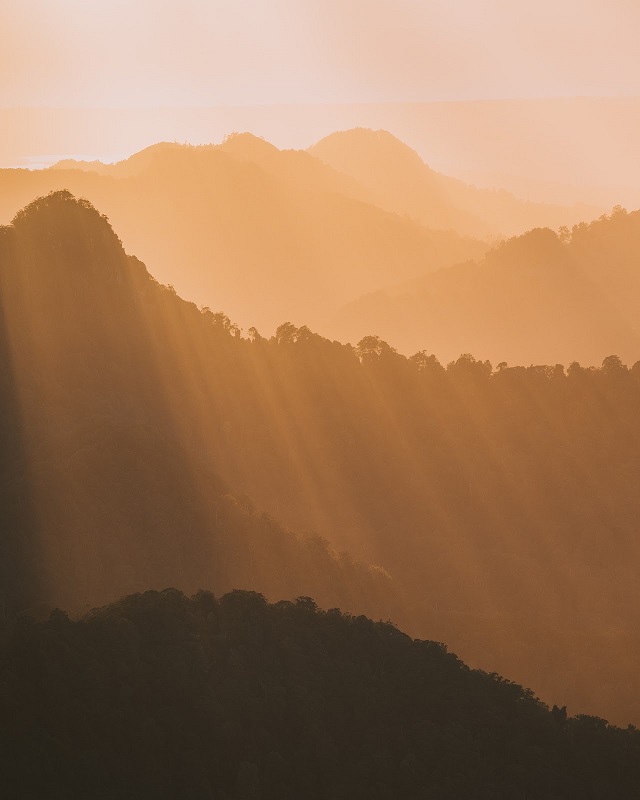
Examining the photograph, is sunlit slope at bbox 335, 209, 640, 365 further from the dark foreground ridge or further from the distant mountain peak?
the dark foreground ridge

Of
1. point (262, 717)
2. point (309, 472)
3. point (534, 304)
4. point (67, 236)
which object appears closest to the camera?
point (262, 717)

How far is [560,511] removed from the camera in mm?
63938

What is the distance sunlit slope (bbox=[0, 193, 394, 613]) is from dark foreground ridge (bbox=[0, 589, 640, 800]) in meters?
8.56

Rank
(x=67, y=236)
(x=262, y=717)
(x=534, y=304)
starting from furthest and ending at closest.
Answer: (x=534, y=304) → (x=67, y=236) → (x=262, y=717)

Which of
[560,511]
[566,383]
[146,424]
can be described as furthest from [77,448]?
[566,383]

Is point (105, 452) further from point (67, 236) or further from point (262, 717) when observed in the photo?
point (262, 717)

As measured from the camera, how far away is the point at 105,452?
48250 mm

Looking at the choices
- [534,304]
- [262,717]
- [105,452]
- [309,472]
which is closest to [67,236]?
[105,452]

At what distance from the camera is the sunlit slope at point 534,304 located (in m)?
156

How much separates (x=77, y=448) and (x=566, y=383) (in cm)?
3573

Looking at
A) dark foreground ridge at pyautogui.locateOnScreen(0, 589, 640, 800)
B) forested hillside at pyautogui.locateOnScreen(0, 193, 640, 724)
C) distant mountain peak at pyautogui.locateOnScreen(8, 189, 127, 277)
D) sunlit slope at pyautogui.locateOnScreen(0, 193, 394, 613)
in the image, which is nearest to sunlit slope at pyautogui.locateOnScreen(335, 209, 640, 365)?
forested hillside at pyautogui.locateOnScreen(0, 193, 640, 724)

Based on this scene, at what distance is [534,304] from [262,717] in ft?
442

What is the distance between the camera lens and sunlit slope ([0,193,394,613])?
44250mm

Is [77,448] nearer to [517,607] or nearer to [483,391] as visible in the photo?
[517,607]
